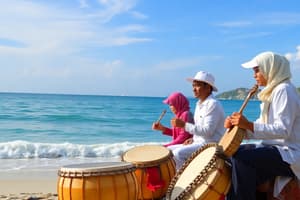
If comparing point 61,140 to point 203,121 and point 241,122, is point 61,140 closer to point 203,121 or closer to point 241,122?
point 203,121

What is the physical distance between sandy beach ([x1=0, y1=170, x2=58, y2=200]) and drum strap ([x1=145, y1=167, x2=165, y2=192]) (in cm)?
210

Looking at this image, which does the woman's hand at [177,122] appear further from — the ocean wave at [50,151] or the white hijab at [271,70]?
the ocean wave at [50,151]

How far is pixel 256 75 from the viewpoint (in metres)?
3.95

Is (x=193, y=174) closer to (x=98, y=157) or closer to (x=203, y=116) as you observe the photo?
(x=203, y=116)

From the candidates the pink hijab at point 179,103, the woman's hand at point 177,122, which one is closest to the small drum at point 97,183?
the woman's hand at point 177,122

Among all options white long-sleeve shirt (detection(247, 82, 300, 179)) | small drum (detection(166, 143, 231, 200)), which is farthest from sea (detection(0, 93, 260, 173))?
white long-sleeve shirt (detection(247, 82, 300, 179))

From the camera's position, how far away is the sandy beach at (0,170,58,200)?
654 cm

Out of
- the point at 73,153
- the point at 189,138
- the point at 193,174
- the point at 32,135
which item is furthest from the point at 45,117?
the point at 193,174

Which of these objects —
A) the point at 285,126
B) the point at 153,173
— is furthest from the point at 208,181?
the point at 153,173

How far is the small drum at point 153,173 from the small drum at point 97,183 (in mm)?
772

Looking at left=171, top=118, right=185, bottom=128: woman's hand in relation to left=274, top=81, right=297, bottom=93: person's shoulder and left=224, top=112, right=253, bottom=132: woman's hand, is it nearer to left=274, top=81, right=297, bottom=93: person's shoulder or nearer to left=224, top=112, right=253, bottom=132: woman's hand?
left=224, top=112, right=253, bottom=132: woman's hand

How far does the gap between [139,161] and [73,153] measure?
29.5 feet

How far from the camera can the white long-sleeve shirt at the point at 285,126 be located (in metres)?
3.65

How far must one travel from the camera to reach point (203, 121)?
17.0ft
